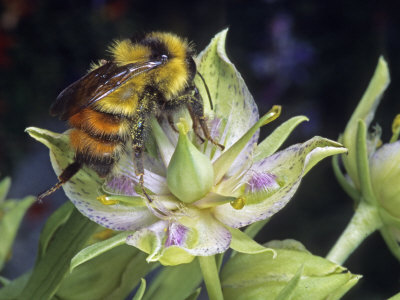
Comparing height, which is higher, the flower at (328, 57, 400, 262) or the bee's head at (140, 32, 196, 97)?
the bee's head at (140, 32, 196, 97)

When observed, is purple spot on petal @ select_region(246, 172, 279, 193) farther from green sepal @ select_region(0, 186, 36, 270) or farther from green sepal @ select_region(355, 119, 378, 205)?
green sepal @ select_region(0, 186, 36, 270)

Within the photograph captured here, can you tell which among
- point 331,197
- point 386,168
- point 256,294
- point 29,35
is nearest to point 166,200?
point 256,294

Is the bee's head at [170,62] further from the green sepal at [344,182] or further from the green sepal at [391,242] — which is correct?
the green sepal at [391,242]

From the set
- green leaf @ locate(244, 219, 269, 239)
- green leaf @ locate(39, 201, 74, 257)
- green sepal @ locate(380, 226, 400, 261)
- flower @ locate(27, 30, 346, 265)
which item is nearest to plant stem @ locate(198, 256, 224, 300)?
flower @ locate(27, 30, 346, 265)

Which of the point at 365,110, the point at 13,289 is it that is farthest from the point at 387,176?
the point at 13,289

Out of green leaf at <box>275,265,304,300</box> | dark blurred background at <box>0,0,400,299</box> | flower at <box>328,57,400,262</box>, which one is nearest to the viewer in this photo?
green leaf at <box>275,265,304,300</box>

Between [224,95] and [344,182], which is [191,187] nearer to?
[224,95]
